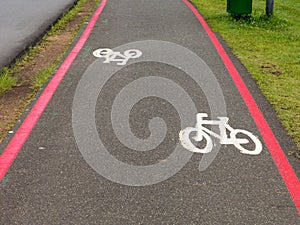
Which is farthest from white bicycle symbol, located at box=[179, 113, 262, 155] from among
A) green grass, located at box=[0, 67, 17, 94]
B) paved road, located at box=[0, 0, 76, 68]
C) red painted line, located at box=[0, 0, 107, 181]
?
paved road, located at box=[0, 0, 76, 68]

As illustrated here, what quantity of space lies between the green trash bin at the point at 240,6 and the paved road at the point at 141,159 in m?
3.67

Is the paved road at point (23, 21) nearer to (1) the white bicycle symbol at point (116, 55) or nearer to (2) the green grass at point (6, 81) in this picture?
(2) the green grass at point (6, 81)

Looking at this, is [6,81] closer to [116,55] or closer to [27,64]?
[27,64]

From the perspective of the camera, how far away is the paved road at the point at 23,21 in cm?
847

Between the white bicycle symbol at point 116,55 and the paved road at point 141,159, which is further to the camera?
the white bicycle symbol at point 116,55

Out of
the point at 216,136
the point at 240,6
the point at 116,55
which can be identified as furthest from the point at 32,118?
the point at 240,6

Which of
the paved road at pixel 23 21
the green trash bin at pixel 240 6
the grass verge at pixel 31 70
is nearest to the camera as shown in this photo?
the grass verge at pixel 31 70

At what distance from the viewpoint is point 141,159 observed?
464 centimetres

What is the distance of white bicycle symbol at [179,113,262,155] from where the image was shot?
4.84m

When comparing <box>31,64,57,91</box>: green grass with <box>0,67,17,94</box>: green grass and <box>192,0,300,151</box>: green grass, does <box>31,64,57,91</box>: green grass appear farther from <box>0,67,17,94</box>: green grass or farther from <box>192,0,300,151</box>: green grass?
<box>192,0,300,151</box>: green grass

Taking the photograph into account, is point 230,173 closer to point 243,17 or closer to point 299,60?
point 299,60

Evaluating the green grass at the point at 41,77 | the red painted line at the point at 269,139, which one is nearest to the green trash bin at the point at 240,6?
the red painted line at the point at 269,139

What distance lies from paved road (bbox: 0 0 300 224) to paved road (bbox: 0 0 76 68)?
61.5 inches

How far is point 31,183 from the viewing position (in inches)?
166
